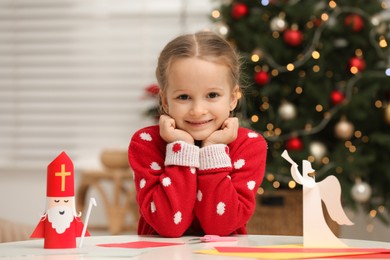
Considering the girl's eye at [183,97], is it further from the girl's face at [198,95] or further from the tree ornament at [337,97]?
the tree ornament at [337,97]

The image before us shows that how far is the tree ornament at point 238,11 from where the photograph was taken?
13.0 feet

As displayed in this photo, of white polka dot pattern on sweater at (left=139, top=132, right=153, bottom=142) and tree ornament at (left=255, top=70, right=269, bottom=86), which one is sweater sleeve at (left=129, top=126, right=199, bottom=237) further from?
tree ornament at (left=255, top=70, right=269, bottom=86)

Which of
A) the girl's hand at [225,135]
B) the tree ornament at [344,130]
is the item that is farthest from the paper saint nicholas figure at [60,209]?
the tree ornament at [344,130]

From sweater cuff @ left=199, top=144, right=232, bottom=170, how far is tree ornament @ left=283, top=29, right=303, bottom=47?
7.40 feet

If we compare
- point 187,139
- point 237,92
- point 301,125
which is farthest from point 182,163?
point 301,125

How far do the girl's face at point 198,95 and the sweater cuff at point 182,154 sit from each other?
0.21 feet

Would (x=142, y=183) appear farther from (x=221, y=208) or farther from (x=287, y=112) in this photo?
(x=287, y=112)

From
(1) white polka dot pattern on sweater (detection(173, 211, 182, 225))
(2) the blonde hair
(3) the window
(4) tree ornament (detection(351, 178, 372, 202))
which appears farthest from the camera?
(3) the window

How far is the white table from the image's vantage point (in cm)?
125

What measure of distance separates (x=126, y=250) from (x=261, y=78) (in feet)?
8.60

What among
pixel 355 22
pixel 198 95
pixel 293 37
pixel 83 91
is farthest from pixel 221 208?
pixel 83 91

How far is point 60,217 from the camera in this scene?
1.37 m

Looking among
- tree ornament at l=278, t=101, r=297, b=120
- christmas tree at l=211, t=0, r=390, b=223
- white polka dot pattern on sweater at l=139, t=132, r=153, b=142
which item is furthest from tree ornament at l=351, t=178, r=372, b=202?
white polka dot pattern on sweater at l=139, t=132, r=153, b=142

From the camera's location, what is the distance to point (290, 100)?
3998 millimetres
